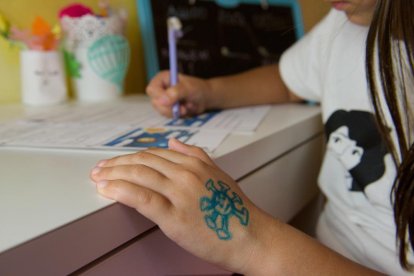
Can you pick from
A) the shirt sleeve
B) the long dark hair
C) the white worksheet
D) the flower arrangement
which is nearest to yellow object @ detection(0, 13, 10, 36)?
the flower arrangement

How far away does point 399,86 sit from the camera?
571 mm

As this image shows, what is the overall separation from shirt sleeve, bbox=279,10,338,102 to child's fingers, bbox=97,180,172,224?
1.74 ft

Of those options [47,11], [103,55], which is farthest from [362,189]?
[47,11]

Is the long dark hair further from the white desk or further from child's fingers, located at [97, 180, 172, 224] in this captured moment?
child's fingers, located at [97, 180, 172, 224]

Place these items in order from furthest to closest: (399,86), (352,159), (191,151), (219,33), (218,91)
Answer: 1. (219,33)
2. (218,91)
3. (352,159)
4. (399,86)
5. (191,151)

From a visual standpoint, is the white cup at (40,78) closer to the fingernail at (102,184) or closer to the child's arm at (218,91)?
the child's arm at (218,91)

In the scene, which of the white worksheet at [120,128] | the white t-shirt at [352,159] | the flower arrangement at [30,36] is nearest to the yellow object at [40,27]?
the flower arrangement at [30,36]

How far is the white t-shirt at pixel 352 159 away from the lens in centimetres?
64

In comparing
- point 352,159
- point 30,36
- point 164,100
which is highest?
point 30,36

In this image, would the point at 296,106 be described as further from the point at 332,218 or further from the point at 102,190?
the point at 102,190

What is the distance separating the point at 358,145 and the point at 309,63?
21 cm

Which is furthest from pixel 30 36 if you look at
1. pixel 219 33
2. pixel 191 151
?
pixel 191 151

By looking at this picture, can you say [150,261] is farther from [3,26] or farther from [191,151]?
[3,26]

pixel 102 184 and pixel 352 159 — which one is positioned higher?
pixel 102 184
